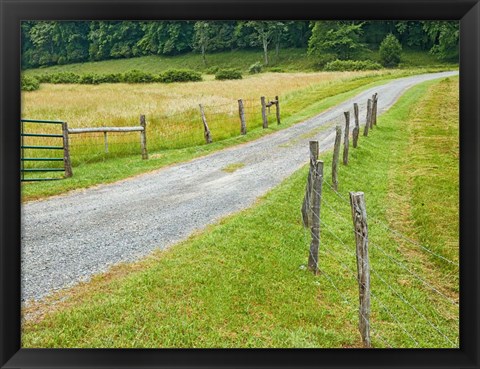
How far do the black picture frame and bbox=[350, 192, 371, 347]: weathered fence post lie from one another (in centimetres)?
23

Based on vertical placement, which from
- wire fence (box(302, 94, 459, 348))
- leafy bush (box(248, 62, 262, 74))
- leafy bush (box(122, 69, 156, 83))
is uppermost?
leafy bush (box(248, 62, 262, 74))

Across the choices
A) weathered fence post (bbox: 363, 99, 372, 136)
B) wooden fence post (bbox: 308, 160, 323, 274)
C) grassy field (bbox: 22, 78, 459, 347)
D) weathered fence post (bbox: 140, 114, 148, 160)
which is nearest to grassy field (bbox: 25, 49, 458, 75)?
grassy field (bbox: 22, 78, 459, 347)

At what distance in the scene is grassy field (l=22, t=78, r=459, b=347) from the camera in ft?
16.1

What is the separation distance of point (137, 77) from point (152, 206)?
1747 mm

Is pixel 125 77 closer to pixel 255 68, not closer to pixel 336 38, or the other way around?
pixel 255 68

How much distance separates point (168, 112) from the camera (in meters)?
8.81

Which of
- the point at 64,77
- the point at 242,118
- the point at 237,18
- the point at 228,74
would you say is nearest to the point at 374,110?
the point at 242,118

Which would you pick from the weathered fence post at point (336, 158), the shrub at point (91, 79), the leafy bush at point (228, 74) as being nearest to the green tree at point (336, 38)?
the leafy bush at point (228, 74)

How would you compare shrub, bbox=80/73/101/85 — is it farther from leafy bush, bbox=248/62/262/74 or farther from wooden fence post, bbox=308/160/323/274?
wooden fence post, bbox=308/160/323/274

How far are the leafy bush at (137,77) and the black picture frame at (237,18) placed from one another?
174cm

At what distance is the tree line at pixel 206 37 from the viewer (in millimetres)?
5562

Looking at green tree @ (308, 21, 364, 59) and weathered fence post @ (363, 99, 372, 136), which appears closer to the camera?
green tree @ (308, 21, 364, 59)

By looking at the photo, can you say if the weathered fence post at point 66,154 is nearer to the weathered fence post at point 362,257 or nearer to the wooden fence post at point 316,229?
the wooden fence post at point 316,229
